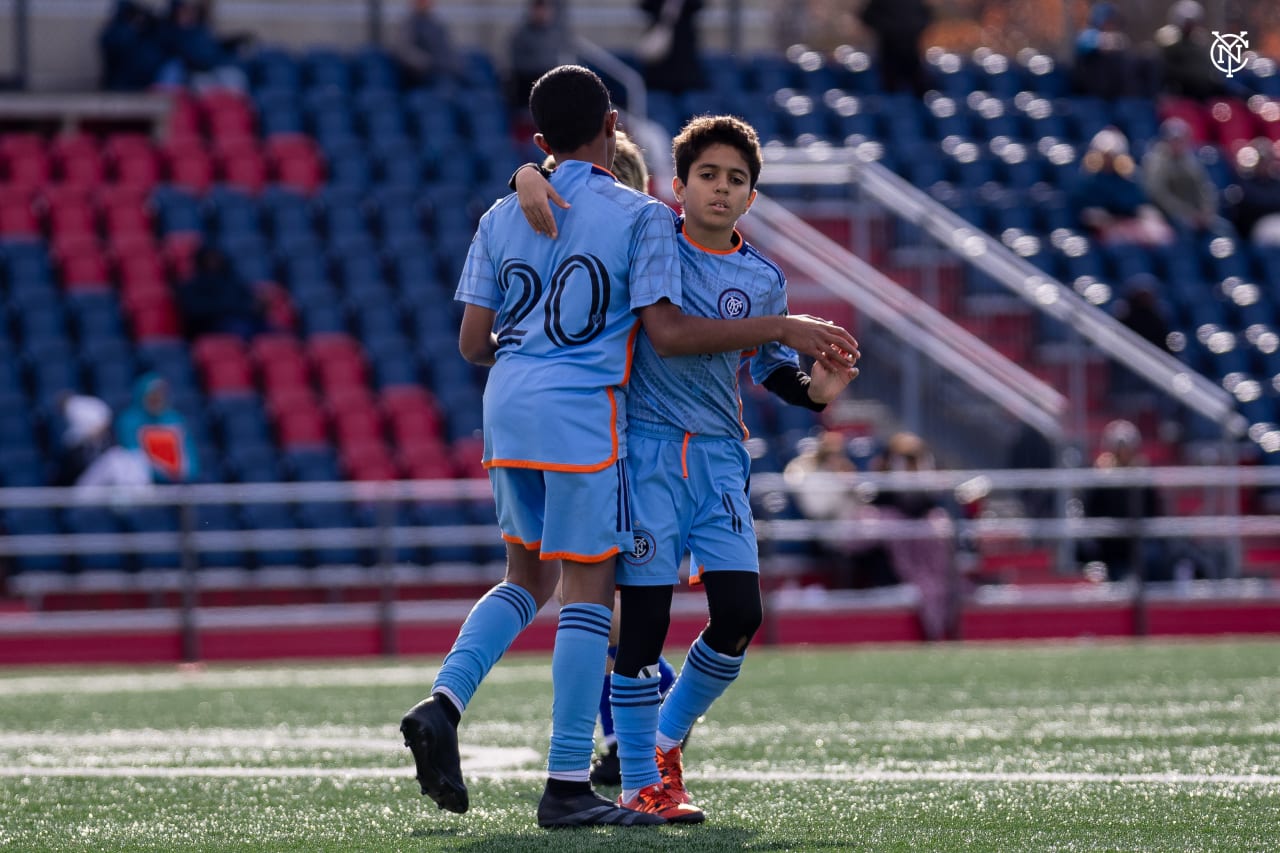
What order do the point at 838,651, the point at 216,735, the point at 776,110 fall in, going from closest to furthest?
the point at 216,735
the point at 838,651
the point at 776,110

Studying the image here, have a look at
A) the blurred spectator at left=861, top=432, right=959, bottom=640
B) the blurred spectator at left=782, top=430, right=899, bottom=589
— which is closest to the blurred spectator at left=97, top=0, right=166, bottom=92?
the blurred spectator at left=782, top=430, right=899, bottom=589

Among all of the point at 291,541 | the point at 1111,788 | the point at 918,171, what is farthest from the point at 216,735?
the point at 918,171

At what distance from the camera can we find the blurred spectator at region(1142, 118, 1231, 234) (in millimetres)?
17719

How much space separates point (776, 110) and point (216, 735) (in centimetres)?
1234

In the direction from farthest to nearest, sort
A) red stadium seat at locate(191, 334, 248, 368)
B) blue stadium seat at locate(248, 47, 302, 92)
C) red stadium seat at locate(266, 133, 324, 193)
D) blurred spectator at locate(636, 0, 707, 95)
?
blurred spectator at locate(636, 0, 707, 95) → blue stadium seat at locate(248, 47, 302, 92) → red stadium seat at locate(266, 133, 324, 193) → red stadium seat at locate(191, 334, 248, 368)

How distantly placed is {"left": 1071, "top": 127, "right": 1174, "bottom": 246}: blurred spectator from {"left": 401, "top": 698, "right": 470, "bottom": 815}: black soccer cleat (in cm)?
1398

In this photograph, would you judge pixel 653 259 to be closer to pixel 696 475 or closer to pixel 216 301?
pixel 696 475

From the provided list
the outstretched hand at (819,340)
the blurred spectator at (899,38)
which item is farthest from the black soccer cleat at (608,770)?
the blurred spectator at (899,38)

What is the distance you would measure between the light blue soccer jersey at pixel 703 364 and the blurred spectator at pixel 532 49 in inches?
500

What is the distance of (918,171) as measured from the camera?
→ 17859mm

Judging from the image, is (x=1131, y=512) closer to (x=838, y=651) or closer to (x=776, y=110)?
(x=838, y=651)

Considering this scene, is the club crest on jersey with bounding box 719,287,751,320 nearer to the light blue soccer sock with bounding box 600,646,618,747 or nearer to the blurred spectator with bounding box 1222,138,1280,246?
the light blue soccer sock with bounding box 600,646,618,747

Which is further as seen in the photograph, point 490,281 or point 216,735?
point 216,735

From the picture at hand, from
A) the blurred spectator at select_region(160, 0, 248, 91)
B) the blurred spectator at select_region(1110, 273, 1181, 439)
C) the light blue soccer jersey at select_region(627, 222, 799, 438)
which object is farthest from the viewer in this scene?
the blurred spectator at select_region(160, 0, 248, 91)
